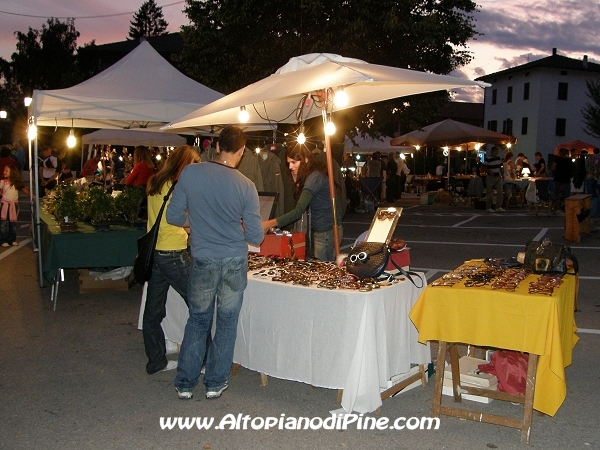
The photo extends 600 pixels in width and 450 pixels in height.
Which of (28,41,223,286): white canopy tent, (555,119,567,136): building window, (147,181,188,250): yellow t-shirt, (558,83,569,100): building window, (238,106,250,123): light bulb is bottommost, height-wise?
(147,181,188,250): yellow t-shirt

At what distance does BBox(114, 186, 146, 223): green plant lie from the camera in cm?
838

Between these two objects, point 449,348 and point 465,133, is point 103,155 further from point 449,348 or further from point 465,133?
point 449,348

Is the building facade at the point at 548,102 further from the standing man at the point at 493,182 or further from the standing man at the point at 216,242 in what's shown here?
the standing man at the point at 216,242

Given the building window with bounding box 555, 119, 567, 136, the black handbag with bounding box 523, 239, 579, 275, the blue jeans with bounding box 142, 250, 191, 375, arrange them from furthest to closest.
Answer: the building window with bounding box 555, 119, 567, 136 → the blue jeans with bounding box 142, 250, 191, 375 → the black handbag with bounding box 523, 239, 579, 275

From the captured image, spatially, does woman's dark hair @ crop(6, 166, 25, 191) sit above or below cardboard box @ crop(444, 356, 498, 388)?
above

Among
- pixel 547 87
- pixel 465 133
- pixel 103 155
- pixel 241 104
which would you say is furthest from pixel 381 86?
pixel 547 87

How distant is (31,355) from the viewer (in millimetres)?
5957

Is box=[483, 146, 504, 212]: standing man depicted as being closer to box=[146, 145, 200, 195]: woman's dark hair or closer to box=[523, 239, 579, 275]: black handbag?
box=[523, 239, 579, 275]: black handbag

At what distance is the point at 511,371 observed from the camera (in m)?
4.79

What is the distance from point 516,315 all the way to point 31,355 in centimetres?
426

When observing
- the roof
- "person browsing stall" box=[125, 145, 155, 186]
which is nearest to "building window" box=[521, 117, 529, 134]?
the roof

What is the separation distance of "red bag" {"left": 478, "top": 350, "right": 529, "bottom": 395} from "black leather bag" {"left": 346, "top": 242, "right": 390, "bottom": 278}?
3.66ft

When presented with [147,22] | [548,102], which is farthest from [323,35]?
[147,22]

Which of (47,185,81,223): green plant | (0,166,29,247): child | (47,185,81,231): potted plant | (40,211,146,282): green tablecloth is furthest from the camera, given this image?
(0,166,29,247): child
